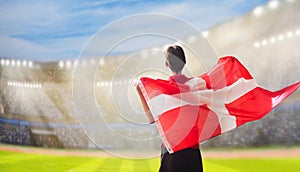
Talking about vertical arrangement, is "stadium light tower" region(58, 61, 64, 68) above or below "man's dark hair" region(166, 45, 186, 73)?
below

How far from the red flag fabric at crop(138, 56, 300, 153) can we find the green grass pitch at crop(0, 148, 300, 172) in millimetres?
1548

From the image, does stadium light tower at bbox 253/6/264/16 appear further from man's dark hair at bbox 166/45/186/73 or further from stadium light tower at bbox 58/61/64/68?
stadium light tower at bbox 58/61/64/68

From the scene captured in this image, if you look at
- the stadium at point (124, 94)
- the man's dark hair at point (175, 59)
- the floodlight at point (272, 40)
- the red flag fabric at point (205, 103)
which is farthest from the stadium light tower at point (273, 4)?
the man's dark hair at point (175, 59)

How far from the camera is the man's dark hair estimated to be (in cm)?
240

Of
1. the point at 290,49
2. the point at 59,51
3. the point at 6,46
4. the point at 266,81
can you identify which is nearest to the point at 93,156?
the point at 59,51

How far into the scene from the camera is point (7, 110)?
233 inches

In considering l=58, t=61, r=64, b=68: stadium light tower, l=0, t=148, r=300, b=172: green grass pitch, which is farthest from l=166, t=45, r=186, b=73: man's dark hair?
l=58, t=61, r=64, b=68: stadium light tower

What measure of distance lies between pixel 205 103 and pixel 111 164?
2448 millimetres

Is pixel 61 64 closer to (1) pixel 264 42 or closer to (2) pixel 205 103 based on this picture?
(1) pixel 264 42

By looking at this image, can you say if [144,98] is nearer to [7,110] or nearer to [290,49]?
[290,49]

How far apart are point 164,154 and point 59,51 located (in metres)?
3.26

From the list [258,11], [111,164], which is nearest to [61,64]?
[111,164]

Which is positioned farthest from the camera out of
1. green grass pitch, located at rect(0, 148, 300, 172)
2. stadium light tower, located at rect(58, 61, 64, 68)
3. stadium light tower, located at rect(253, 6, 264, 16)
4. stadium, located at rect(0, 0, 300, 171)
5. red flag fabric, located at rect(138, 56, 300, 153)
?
stadium light tower, located at rect(58, 61, 64, 68)

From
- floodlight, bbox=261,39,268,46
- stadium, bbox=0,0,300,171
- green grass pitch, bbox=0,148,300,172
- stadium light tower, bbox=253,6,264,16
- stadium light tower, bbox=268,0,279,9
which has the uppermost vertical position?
stadium light tower, bbox=268,0,279,9
